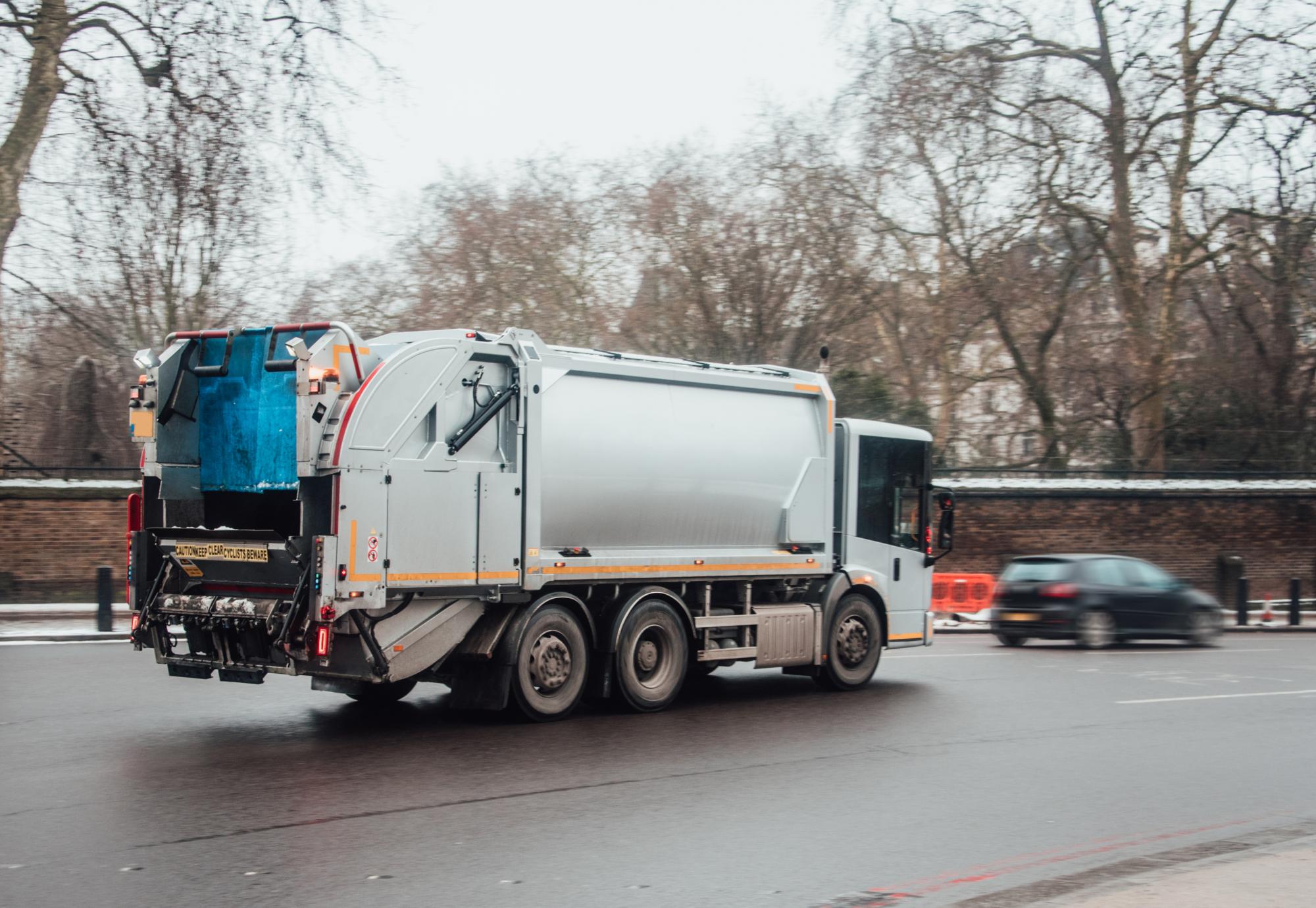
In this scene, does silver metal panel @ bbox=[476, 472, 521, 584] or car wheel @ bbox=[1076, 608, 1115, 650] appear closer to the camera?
silver metal panel @ bbox=[476, 472, 521, 584]

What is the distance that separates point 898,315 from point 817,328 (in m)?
6.23

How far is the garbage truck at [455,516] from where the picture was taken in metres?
9.65

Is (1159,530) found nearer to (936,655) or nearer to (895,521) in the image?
(936,655)

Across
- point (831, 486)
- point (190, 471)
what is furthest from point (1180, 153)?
point (190, 471)

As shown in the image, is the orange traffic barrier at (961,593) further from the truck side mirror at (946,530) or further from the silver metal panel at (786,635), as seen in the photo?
the silver metal panel at (786,635)

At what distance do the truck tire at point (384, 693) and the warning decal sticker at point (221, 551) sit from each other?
2.12 metres

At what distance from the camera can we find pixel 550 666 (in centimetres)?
1113

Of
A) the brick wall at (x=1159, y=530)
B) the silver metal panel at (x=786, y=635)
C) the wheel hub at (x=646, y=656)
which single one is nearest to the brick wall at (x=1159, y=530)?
the brick wall at (x=1159, y=530)

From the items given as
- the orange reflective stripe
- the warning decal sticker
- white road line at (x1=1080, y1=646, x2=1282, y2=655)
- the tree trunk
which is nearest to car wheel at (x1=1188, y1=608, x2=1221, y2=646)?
white road line at (x1=1080, y1=646, x2=1282, y2=655)

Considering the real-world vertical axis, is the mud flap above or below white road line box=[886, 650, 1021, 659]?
above

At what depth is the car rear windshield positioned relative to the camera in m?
20.9

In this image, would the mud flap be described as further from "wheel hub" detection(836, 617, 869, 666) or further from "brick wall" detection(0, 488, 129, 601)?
"brick wall" detection(0, 488, 129, 601)

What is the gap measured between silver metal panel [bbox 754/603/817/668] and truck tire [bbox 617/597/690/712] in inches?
37.7

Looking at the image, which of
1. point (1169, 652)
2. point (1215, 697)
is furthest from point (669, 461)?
point (1169, 652)
